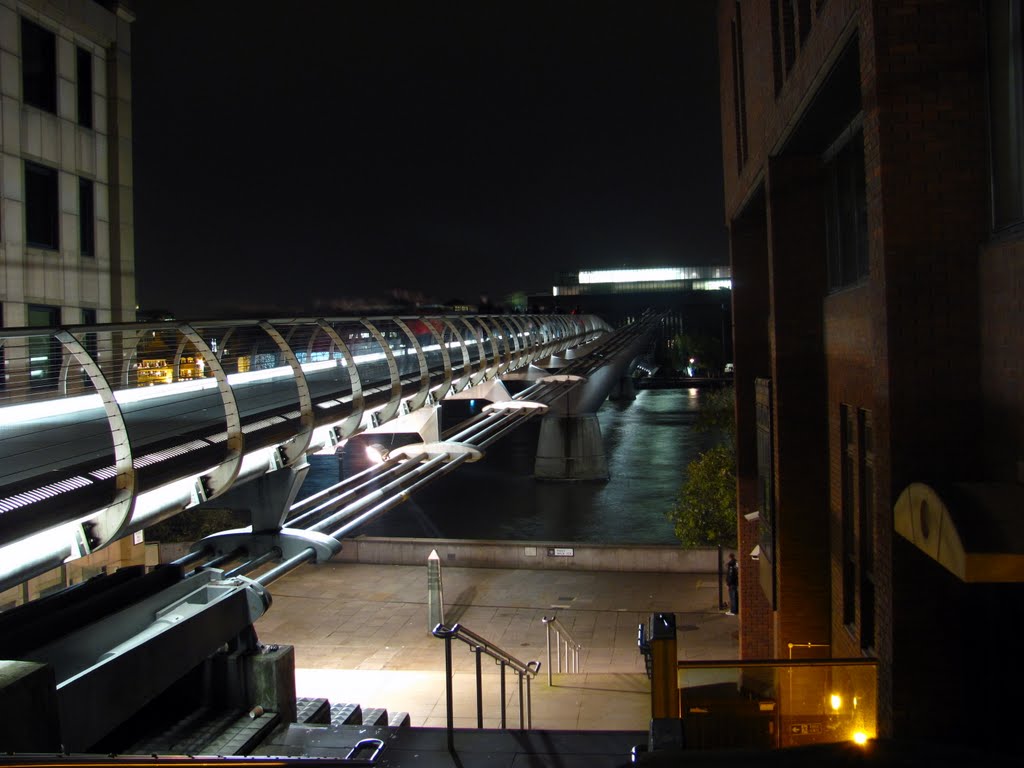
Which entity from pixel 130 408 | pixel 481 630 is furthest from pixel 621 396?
pixel 130 408

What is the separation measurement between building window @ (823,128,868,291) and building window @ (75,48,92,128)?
50.5ft

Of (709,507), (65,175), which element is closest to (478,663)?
(709,507)

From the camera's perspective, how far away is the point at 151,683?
6.16 meters

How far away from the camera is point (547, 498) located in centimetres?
3800

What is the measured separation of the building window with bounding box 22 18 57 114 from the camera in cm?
1719

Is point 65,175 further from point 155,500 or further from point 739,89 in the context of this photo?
point 155,500

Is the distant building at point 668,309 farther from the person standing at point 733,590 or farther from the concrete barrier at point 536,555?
the person standing at point 733,590

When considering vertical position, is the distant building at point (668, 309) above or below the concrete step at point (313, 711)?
above

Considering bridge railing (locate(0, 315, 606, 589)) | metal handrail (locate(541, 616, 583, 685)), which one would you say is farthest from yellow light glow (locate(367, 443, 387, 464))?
metal handrail (locate(541, 616, 583, 685))

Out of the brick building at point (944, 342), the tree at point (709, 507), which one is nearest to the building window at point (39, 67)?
the brick building at point (944, 342)

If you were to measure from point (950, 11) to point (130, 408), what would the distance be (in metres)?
8.57

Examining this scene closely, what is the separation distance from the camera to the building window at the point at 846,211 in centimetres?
903

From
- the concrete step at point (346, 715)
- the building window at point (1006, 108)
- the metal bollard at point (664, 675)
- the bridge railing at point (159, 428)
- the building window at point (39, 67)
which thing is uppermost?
the building window at point (39, 67)

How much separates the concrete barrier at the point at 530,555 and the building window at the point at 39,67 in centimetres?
1070
